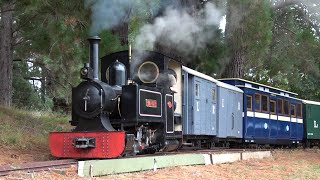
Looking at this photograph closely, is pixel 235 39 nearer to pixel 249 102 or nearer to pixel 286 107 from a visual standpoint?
pixel 249 102

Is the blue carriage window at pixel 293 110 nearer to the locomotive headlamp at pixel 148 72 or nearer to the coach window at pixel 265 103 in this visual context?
the coach window at pixel 265 103

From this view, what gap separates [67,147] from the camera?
8.72m

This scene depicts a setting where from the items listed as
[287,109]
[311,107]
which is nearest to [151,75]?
[287,109]

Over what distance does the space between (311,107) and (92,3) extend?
13.5 meters

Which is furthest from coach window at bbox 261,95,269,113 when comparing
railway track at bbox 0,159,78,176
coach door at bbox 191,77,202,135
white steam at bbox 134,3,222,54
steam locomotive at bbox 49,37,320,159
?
railway track at bbox 0,159,78,176

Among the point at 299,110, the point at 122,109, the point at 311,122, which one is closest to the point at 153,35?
the point at 122,109

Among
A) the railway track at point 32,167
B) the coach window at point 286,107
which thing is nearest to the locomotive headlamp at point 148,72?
the railway track at point 32,167

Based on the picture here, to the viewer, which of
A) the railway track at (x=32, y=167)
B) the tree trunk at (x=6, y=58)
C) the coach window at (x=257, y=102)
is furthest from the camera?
the coach window at (x=257, y=102)

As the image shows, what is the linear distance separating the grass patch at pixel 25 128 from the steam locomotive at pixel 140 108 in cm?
215

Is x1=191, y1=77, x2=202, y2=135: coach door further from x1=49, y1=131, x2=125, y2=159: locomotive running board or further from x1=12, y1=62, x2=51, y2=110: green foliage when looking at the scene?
x1=12, y1=62, x2=51, y2=110: green foliage

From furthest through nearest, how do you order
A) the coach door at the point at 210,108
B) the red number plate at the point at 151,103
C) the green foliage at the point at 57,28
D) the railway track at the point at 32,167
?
the coach door at the point at 210,108, the green foliage at the point at 57,28, the red number plate at the point at 151,103, the railway track at the point at 32,167

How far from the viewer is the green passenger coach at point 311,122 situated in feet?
68.1

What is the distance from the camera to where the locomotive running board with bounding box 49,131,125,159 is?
8.42m

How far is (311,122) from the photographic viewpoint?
21156mm
